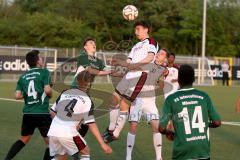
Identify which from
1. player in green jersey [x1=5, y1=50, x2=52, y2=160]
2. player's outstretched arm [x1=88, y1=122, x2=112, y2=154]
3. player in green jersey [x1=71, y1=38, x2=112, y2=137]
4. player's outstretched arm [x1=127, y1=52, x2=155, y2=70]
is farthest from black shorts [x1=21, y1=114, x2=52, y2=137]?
player's outstretched arm [x1=127, y1=52, x2=155, y2=70]

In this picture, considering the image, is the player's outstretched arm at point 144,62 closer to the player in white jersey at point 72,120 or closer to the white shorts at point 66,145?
the player in white jersey at point 72,120

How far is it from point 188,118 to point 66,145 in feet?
5.97

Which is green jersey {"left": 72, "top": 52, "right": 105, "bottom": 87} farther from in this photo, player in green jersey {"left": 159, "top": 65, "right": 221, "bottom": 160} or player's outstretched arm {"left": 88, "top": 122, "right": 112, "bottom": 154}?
player in green jersey {"left": 159, "top": 65, "right": 221, "bottom": 160}

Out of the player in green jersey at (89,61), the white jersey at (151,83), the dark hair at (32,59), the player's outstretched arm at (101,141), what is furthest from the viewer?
the white jersey at (151,83)

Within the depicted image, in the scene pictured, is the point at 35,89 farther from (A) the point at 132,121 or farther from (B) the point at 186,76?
(B) the point at 186,76

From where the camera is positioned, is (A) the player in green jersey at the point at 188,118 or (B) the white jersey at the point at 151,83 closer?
(A) the player in green jersey at the point at 188,118

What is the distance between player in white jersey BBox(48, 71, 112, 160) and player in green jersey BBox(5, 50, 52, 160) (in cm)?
146

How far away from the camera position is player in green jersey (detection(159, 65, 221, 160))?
6938mm

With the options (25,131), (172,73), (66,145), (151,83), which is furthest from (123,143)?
(66,145)

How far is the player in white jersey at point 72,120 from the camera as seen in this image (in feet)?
25.5

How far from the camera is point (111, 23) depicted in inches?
2522

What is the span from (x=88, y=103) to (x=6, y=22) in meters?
60.0

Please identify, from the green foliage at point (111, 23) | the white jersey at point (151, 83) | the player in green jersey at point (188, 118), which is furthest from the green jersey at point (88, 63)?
the green foliage at point (111, 23)

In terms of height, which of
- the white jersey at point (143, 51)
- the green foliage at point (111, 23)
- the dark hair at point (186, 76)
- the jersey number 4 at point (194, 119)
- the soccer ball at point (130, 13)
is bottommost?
the jersey number 4 at point (194, 119)
